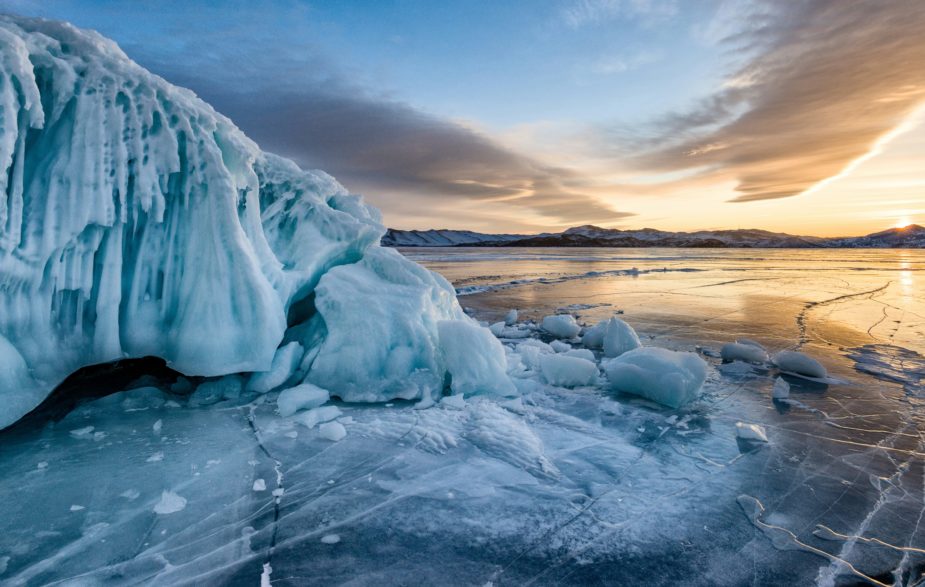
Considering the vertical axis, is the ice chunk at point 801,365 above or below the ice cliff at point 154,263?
below

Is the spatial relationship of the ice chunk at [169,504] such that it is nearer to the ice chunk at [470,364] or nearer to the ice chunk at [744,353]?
the ice chunk at [470,364]

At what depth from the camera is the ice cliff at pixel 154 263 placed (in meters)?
3.03

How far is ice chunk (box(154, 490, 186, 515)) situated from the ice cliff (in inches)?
52.6

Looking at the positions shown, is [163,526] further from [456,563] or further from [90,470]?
[456,563]

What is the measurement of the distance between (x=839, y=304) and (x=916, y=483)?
10372 millimetres

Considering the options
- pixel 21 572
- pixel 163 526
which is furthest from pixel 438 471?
pixel 21 572

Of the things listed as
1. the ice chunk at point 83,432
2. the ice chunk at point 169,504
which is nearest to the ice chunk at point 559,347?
the ice chunk at point 169,504

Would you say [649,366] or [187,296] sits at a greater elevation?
[187,296]

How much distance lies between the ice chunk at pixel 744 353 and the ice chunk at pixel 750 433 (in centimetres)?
246

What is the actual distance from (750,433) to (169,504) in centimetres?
387

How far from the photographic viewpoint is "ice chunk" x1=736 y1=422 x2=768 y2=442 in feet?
10.6

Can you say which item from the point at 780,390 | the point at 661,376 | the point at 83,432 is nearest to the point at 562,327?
the point at 661,376

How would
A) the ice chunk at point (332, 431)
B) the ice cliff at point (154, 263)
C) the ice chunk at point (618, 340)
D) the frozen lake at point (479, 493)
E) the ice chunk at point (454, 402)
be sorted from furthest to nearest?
the ice chunk at point (618, 340) < the ice chunk at point (454, 402) < the ice chunk at point (332, 431) < the ice cliff at point (154, 263) < the frozen lake at point (479, 493)

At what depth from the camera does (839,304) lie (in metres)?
10.6
